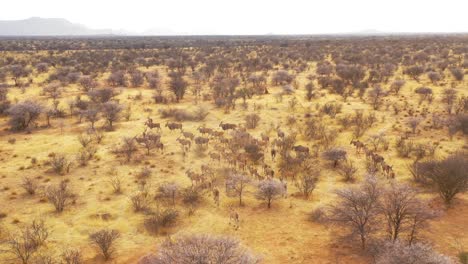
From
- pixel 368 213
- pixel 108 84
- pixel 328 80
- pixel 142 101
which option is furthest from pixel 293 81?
pixel 368 213

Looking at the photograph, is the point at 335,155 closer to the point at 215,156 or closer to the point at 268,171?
the point at 268,171

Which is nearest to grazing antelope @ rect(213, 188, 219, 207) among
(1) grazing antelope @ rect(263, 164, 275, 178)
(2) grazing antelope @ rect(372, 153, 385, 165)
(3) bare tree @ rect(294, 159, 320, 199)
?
(1) grazing antelope @ rect(263, 164, 275, 178)

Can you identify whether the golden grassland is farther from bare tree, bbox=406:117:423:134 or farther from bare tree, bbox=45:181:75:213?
bare tree, bbox=406:117:423:134

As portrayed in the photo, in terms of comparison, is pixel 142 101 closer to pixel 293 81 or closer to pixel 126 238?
pixel 293 81

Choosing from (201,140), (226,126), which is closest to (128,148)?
(201,140)

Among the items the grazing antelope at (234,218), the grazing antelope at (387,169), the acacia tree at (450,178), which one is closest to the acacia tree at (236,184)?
the grazing antelope at (234,218)

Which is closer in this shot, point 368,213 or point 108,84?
point 368,213

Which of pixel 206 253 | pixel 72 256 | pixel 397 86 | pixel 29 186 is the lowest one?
pixel 72 256

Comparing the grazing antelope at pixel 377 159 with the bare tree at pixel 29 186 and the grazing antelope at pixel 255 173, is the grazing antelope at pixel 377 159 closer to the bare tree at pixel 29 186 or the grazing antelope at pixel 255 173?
the grazing antelope at pixel 255 173
